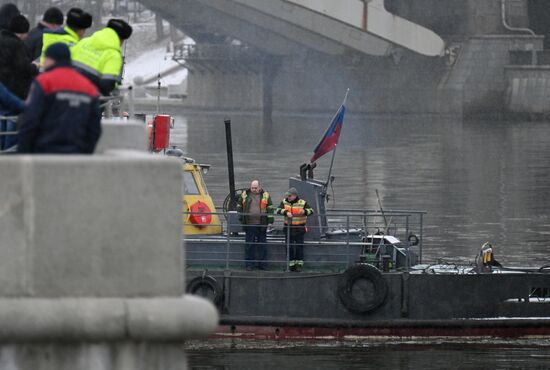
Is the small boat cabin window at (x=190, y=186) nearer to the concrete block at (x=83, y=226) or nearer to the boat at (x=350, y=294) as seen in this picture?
the boat at (x=350, y=294)

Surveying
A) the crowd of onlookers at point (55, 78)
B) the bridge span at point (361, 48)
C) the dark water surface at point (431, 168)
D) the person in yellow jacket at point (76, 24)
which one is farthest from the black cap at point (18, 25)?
the bridge span at point (361, 48)

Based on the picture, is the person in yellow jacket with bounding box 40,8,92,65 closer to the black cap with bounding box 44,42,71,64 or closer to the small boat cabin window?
the black cap with bounding box 44,42,71,64

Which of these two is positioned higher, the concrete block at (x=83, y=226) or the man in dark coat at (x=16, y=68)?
the man in dark coat at (x=16, y=68)

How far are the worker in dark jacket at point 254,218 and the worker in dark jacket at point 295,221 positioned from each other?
27 cm

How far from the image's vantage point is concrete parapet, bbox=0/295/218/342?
20.0ft

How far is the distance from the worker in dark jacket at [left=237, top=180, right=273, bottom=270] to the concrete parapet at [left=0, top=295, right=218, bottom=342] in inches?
570

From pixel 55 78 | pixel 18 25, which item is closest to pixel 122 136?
pixel 55 78

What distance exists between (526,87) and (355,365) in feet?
213

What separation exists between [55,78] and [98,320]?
155cm

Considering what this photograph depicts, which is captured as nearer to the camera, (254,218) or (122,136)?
(122,136)

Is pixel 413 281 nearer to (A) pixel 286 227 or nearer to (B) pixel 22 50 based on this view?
(A) pixel 286 227

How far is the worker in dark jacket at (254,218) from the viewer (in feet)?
68.5

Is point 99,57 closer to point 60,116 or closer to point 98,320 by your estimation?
point 60,116

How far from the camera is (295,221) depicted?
20.8 m
